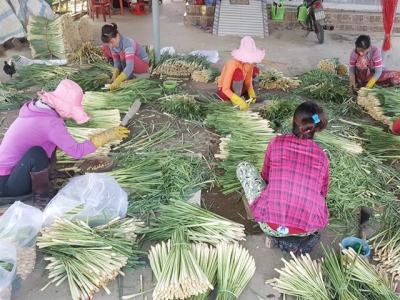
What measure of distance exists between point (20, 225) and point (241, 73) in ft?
10.00

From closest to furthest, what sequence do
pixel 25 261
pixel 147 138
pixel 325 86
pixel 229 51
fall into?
pixel 25 261 < pixel 147 138 < pixel 325 86 < pixel 229 51

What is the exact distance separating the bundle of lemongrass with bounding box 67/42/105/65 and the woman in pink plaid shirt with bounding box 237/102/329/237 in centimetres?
458

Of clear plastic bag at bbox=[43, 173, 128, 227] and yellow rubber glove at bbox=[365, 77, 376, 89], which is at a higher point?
yellow rubber glove at bbox=[365, 77, 376, 89]

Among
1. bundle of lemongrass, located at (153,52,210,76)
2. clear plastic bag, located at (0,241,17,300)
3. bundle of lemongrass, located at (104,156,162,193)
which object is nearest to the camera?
clear plastic bag, located at (0,241,17,300)

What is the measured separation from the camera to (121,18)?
10.0 metres

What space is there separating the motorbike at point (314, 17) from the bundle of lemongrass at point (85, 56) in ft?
14.7

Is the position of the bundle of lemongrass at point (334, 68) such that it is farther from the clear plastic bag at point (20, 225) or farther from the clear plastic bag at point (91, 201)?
the clear plastic bag at point (20, 225)

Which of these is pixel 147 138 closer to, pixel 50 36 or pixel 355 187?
pixel 355 187

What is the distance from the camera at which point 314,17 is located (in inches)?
A: 317

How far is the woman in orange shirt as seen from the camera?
4438 mm

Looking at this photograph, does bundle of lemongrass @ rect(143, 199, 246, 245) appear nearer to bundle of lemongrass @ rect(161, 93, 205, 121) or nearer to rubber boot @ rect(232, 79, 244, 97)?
bundle of lemongrass @ rect(161, 93, 205, 121)

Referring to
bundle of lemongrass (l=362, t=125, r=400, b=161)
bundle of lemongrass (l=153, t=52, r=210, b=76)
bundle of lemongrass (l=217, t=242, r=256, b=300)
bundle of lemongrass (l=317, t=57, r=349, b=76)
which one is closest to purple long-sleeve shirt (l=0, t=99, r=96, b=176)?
bundle of lemongrass (l=217, t=242, r=256, b=300)

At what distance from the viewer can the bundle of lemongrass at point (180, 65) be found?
6008mm

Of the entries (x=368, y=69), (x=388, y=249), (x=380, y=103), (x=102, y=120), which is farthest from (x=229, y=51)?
(x=388, y=249)
